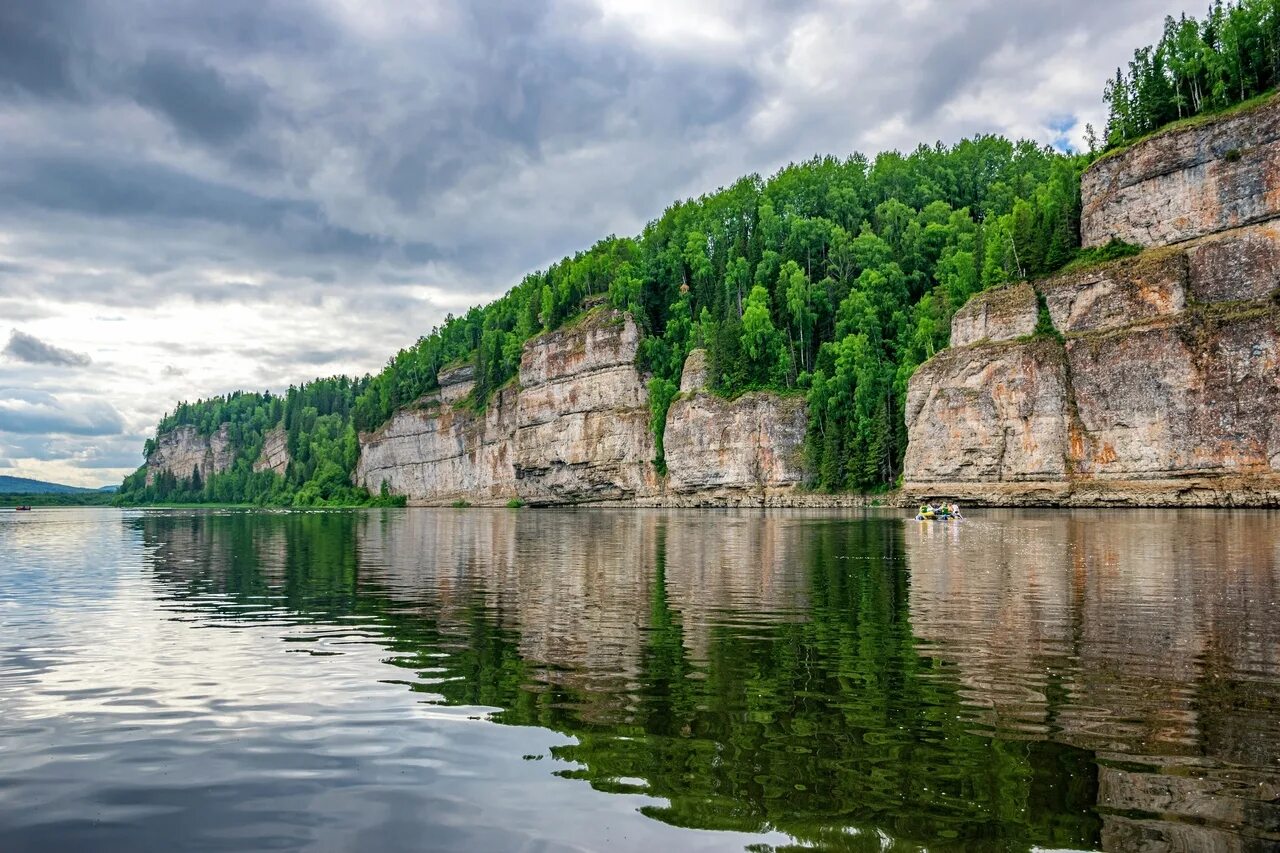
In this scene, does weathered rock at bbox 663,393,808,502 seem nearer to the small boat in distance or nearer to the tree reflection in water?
the small boat in distance

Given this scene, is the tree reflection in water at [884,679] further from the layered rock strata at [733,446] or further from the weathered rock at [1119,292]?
the layered rock strata at [733,446]

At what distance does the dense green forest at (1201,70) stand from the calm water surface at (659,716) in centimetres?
7848

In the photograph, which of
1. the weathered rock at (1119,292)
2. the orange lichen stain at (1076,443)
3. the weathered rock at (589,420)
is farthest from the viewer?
the weathered rock at (589,420)

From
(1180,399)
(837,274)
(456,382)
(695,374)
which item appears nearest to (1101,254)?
(1180,399)

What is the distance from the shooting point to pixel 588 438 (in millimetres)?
136375

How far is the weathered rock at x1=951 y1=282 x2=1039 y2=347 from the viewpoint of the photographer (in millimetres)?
86000

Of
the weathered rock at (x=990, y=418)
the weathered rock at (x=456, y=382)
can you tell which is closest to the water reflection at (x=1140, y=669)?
the weathered rock at (x=990, y=418)

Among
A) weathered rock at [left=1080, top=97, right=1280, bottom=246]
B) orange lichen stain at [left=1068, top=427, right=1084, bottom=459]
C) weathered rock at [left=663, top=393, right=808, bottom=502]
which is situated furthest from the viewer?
weathered rock at [left=663, top=393, right=808, bottom=502]

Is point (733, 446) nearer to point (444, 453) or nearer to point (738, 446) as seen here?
point (738, 446)

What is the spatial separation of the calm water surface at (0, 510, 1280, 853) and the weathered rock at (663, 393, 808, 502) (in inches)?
3325

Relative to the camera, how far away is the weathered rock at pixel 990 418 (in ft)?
267

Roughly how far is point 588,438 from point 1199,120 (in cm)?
8889

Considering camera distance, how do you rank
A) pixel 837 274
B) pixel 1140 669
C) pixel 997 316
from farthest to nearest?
1. pixel 837 274
2. pixel 997 316
3. pixel 1140 669

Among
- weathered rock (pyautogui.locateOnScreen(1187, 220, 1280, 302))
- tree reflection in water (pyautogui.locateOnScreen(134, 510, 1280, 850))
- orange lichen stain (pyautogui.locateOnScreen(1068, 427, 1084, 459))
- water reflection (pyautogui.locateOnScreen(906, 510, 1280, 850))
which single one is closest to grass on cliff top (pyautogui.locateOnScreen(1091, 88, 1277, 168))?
weathered rock (pyautogui.locateOnScreen(1187, 220, 1280, 302))
